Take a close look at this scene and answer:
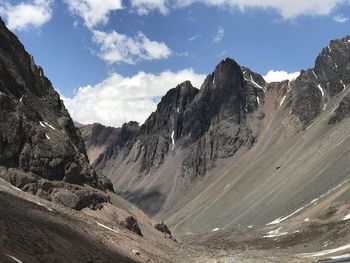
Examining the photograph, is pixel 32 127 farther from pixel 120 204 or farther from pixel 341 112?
pixel 341 112

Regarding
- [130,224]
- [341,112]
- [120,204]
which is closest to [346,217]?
[120,204]

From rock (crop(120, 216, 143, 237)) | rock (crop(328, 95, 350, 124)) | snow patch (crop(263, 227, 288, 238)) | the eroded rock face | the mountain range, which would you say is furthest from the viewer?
rock (crop(328, 95, 350, 124))

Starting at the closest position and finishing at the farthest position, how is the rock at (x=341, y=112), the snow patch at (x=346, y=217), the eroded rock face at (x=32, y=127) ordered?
the eroded rock face at (x=32, y=127)
the snow patch at (x=346, y=217)
the rock at (x=341, y=112)

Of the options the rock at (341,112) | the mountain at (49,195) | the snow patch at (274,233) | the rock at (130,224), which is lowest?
the snow patch at (274,233)

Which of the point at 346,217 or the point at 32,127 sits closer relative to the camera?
the point at 32,127

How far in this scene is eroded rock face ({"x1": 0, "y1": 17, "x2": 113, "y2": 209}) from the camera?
7088 centimetres

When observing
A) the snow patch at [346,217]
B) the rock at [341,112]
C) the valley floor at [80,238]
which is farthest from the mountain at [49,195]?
the rock at [341,112]

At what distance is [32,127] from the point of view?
74.6 m

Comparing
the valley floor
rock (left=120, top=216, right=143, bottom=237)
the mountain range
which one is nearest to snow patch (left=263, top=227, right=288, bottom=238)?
the mountain range

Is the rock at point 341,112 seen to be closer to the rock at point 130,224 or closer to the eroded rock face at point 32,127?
the eroded rock face at point 32,127

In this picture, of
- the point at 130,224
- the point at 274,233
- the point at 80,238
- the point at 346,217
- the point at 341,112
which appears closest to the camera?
the point at 80,238

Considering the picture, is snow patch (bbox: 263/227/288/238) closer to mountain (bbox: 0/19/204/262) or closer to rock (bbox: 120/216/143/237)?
mountain (bbox: 0/19/204/262)

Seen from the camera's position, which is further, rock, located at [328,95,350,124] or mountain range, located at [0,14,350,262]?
rock, located at [328,95,350,124]

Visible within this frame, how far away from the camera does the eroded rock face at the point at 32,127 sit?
70875 mm
